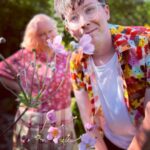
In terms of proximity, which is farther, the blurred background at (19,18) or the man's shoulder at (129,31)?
the blurred background at (19,18)

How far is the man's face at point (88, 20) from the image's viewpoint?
5.98 ft

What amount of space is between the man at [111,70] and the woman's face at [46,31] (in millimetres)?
2360

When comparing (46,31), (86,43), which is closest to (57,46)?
(86,43)

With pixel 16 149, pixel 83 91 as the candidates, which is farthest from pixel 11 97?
pixel 83 91

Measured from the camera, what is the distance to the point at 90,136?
1.67 metres

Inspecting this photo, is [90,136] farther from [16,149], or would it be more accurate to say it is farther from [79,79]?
[16,149]

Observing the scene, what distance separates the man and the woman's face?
2360 millimetres

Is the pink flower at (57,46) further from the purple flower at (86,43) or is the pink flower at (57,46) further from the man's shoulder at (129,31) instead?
the man's shoulder at (129,31)

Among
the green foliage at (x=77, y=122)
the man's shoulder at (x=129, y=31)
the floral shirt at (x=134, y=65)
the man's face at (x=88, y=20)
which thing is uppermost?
the man's face at (x=88, y=20)

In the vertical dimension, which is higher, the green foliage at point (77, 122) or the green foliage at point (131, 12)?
the green foliage at point (131, 12)

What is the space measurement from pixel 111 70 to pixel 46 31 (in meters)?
2.52

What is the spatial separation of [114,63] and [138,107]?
7.9 inches

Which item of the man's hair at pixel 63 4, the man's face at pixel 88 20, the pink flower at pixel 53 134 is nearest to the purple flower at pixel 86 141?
the pink flower at pixel 53 134

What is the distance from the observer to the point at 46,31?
436 centimetres
